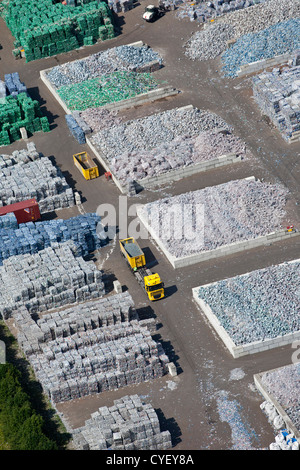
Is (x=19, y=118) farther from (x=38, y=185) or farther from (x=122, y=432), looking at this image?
(x=122, y=432)

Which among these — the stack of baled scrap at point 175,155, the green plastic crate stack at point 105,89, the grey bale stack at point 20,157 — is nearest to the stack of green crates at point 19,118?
the green plastic crate stack at point 105,89

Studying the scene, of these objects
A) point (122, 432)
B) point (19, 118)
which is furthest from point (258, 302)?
point (19, 118)

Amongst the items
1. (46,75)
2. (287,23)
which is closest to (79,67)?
(46,75)

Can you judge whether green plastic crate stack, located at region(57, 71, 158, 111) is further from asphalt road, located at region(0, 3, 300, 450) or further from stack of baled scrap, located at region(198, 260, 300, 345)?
stack of baled scrap, located at region(198, 260, 300, 345)

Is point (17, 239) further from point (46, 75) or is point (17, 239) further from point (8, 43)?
point (8, 43)

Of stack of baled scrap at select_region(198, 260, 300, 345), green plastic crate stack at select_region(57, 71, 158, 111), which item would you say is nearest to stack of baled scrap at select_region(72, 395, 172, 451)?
stack of baled scrap at select_region(198, 260, 300, 345)
